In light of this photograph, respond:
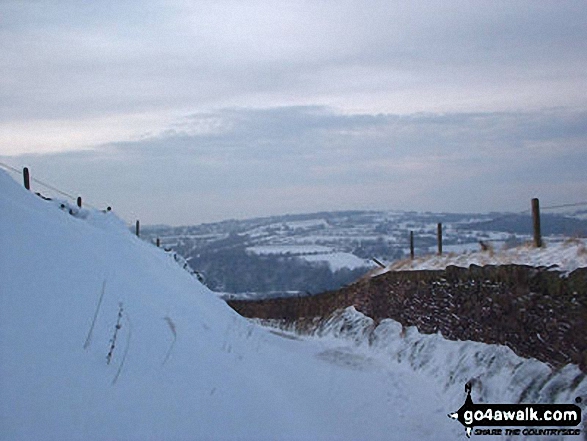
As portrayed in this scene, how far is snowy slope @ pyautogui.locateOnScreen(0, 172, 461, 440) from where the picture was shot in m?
4.78

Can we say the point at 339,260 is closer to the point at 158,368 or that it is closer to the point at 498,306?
the point at 498,306

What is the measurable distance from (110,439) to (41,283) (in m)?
2.32

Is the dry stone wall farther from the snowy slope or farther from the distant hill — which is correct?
the distant hill

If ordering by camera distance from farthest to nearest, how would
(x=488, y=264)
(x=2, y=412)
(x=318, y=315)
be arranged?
(x=318, y=315) < (x=488, y=264) < (x=2, y=412)

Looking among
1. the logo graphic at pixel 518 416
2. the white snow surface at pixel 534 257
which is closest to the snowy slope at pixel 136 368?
the logo graphic at pixel 518 416

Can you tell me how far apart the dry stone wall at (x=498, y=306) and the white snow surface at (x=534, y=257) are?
26 cm

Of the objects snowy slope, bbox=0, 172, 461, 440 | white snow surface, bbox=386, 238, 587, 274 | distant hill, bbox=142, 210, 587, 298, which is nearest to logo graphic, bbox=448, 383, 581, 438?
snowy slope, bbox=0, 172, 461, 440

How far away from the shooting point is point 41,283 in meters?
6.25

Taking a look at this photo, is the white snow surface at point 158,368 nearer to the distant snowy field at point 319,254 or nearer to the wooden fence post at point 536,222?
the wooden fence post at point 536,222

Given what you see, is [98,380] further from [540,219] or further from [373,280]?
[373,280]

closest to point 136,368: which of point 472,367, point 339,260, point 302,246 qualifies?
point 472,367

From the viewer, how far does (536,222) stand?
11.3 m

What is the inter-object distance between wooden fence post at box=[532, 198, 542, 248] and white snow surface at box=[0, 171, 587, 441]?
7.90 ft

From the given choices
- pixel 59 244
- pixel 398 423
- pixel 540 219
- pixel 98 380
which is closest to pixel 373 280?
pixel 540 219
